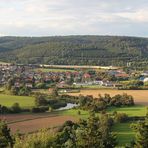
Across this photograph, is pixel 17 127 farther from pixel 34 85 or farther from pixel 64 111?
pixel 34 85

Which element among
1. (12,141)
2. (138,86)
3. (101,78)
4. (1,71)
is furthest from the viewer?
(1,71)

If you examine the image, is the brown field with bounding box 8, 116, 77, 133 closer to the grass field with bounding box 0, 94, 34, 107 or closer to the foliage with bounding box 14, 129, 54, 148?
the grass field with bounding box 0, 94, 34, 107

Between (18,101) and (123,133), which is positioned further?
(18,101)

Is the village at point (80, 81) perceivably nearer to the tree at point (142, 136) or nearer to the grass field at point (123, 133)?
the grass field at point (123, 133)

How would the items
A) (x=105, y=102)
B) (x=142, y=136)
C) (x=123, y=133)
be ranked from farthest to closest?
1. (x=105, y=102)
2. (x=123, y=133)
3. (x=142, y=136)

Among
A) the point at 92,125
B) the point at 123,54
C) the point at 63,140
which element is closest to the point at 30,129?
the point at 63,140

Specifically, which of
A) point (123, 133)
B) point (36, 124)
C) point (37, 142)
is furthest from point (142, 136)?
point (36, 124)

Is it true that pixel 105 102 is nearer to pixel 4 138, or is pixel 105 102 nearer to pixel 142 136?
pixel 142 136

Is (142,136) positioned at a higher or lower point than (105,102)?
higher

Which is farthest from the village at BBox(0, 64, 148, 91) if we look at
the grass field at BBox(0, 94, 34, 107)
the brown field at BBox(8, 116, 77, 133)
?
the brown field at BBox(8, 116, 77, 133)
